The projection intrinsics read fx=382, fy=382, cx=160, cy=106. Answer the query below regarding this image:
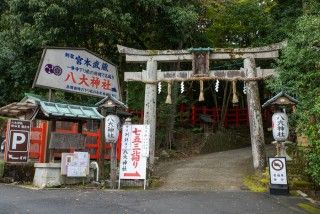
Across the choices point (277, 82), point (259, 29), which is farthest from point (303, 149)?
point (259, 29)

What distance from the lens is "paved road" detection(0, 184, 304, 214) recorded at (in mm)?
8391

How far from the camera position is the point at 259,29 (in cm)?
1981

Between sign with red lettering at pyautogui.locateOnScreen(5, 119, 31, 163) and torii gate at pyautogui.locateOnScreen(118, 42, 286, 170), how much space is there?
14.0ft

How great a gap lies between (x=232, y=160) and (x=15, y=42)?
11.5m

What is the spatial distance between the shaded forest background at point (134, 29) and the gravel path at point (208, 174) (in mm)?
2963

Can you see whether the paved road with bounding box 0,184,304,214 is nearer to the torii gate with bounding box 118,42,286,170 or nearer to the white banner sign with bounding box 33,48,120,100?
the torii gate with bounding box 118,42,286,170

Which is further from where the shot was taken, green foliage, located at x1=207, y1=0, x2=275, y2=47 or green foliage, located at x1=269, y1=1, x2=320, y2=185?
green foliage, located at x1=207, y1=0, x2=275, y2=47

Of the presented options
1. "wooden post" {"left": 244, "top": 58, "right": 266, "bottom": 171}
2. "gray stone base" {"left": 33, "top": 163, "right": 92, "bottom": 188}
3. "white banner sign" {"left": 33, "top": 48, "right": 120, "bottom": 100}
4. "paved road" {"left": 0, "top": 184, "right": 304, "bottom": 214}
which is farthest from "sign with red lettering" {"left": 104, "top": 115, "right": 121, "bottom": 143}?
"wooden post" {"left": 244, "top": 58, "right": 266, "bottom": 171}

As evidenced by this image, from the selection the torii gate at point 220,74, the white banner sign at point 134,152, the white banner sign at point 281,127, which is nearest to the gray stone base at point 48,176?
the white banner sign at point 134,152

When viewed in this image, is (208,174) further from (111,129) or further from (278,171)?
(111,129)

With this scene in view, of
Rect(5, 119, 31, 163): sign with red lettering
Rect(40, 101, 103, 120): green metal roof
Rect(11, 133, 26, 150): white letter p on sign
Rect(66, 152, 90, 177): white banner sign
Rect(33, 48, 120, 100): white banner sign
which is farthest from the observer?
Rect(11, 133, 26, 150): white letter p on sign

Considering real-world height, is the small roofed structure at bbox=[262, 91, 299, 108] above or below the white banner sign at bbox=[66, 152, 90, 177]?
above

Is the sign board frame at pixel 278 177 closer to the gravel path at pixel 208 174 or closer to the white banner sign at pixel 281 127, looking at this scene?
the white banner sign at pixel 281 127

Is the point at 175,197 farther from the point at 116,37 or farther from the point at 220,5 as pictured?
the point at 220,5
